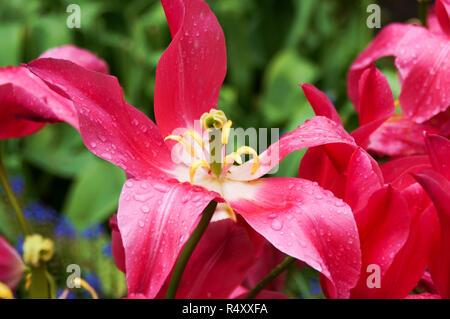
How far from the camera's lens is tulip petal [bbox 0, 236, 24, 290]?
0.52 metres

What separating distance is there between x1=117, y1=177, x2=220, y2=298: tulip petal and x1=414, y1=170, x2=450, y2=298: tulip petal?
135 millimetres

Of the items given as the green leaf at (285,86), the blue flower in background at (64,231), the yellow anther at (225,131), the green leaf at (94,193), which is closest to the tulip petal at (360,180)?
the yellow anther at (225,131)

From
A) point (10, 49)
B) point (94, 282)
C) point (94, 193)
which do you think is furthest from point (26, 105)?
point (10, 49)

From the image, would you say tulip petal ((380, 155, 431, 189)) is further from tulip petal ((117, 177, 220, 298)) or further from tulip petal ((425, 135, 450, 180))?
tulip petal ((117, 177, 220, 298))

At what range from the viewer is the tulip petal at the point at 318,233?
0.36m

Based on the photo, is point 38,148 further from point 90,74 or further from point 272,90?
point 90,74

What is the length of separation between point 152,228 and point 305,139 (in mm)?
126

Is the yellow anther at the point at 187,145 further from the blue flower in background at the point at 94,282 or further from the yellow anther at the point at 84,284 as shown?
the blue flower in background at the point at 94,282

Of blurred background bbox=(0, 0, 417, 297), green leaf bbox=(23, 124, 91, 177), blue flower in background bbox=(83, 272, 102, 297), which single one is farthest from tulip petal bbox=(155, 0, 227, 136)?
green leaf bbox=(23, 124, 91, 177)

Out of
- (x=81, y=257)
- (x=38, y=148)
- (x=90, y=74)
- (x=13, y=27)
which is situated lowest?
(x=81, y=257)

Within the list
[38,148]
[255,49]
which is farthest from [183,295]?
[255,49]

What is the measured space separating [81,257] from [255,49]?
4.88 ft

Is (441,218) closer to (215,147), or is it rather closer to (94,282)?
(215,147)

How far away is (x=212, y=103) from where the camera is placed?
48 centimetres
